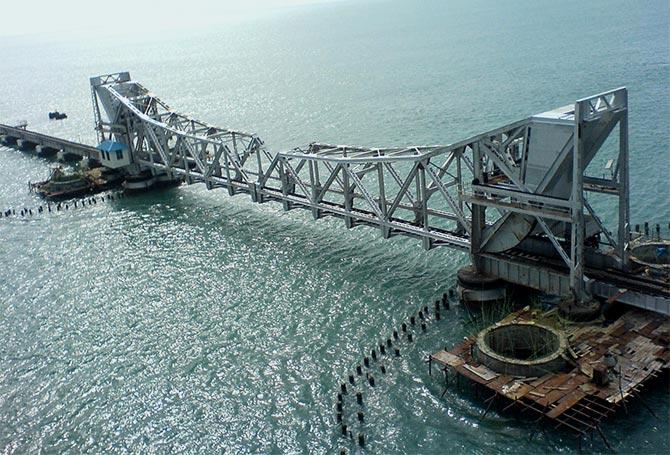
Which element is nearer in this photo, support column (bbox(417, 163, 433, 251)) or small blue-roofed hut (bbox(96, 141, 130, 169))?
support column (bbox(417, 163, 433, 251))

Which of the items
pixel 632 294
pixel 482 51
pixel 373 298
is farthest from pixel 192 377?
pixel 482 51

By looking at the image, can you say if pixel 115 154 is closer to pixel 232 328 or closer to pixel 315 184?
pixel 315 184

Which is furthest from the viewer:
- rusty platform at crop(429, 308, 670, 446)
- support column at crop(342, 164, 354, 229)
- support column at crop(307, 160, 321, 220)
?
support column at crop(307, 160, 321, 220)

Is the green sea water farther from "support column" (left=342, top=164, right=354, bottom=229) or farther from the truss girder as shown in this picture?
the truss girder

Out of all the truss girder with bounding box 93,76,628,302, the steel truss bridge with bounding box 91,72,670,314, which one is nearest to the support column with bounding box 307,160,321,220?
the truss girder with bounding box 93,76,628,302

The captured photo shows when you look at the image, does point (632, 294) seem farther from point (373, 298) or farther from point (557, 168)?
point (373, 298)

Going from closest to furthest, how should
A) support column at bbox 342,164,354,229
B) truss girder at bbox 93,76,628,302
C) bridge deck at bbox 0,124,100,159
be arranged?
truss girder at bbox 93,76,628,302 → support column at bbox 342,164,354,229 → bridge deck at bbox 0,124,100,159

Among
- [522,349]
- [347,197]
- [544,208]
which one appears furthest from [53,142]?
[522,349]
